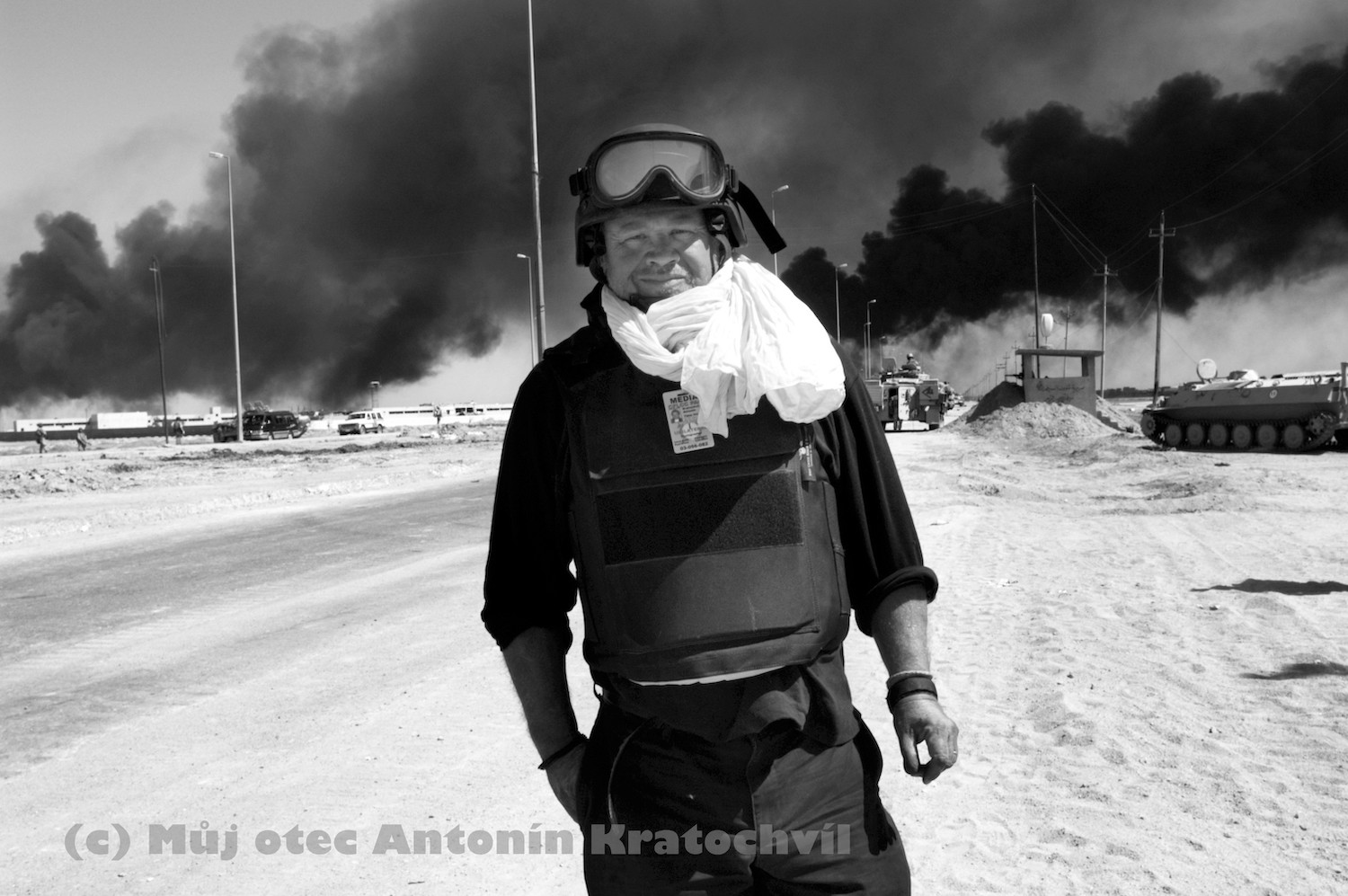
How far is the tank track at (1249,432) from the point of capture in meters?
26.8

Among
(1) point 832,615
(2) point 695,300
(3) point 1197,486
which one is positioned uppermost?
(2) point 695,300

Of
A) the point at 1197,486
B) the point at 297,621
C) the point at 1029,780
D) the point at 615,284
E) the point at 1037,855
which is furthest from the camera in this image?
the point at 1197,486

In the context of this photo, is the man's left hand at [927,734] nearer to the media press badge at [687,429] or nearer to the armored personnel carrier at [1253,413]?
the media press badge at [687,429]

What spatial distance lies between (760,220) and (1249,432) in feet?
99.4

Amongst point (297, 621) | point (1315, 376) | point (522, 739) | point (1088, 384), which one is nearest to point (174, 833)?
point (522, 739)

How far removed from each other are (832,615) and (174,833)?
138 inches

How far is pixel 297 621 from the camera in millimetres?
8891

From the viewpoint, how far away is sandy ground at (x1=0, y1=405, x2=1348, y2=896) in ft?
13.0

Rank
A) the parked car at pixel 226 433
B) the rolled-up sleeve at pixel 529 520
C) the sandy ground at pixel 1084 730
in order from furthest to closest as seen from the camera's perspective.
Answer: the parked car at pixel 226 433 < the sandy ground at pixel 1084 730 < the rolled-up sleeve at pixel 529 520

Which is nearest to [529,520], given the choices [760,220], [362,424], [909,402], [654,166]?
[654,166]

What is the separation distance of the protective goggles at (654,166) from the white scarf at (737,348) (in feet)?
0.85

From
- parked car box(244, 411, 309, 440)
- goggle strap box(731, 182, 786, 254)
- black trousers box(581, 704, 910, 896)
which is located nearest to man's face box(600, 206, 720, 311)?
goggle strap box(731, 182, 786, 254)

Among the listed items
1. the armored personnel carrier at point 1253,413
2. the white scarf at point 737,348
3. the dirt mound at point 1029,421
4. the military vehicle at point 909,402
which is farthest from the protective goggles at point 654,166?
the military vehicle at point 909,402

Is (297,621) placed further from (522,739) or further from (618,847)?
(618,847)
